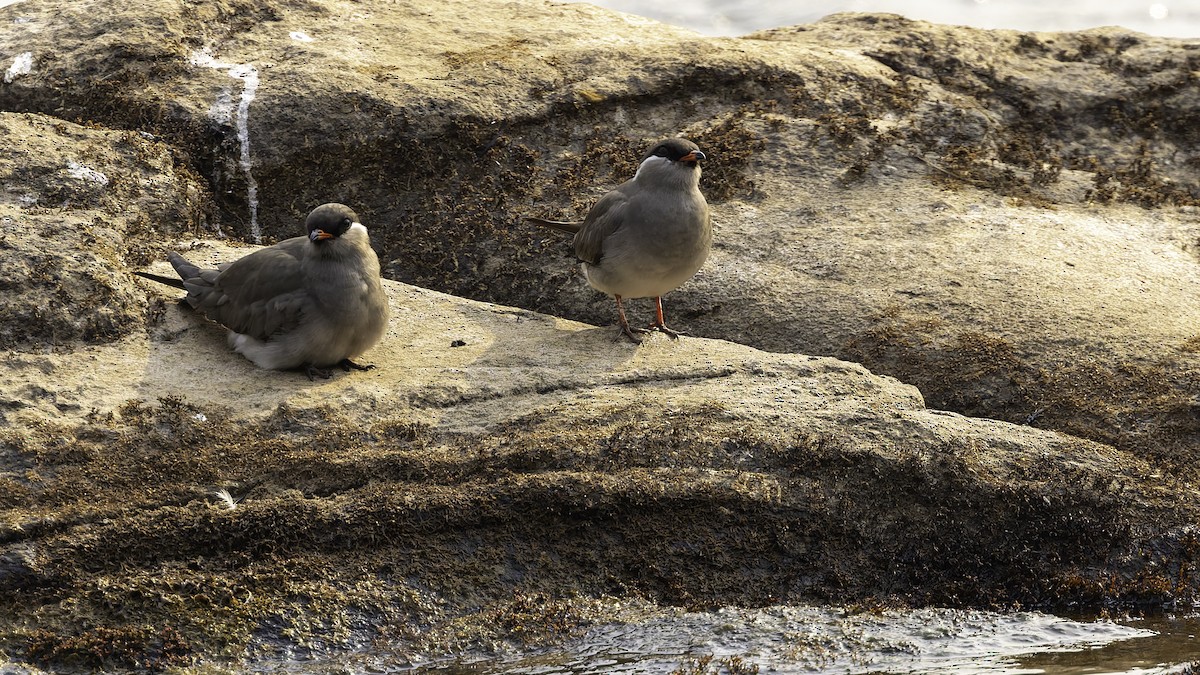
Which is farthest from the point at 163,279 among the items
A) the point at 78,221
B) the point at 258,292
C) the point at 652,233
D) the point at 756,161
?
the point at 756,161

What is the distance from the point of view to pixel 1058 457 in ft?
20.9

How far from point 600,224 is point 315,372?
2.04 meters

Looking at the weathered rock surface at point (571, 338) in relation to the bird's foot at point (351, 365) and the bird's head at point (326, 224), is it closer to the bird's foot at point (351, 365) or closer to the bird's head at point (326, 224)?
the bird's foot at point (351, 365)

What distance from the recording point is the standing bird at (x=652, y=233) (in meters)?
7.81

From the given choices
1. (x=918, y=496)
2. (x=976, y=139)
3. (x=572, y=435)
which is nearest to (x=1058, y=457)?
(x=918, y=496)

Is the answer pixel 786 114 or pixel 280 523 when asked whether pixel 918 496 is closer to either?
pixel 280 523

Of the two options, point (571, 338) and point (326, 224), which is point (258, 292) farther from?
point (571, 338)

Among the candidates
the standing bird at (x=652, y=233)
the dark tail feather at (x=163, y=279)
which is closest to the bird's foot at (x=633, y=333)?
the standing bird at (x=652, y=233)

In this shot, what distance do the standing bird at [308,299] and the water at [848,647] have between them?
2.25 metres

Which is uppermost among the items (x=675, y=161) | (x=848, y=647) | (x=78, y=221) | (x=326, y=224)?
(x=675, y=161)

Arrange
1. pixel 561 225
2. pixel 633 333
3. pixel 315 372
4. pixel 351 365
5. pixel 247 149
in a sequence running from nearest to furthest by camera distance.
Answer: pixel 315 372 < pixel 351 365 < pixel 633 333 < pixel 561 225 < pixel 247 149

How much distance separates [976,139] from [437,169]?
4.15m

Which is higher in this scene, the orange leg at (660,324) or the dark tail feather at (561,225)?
the dark tail feather at (561,225)

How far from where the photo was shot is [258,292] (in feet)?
23.7
